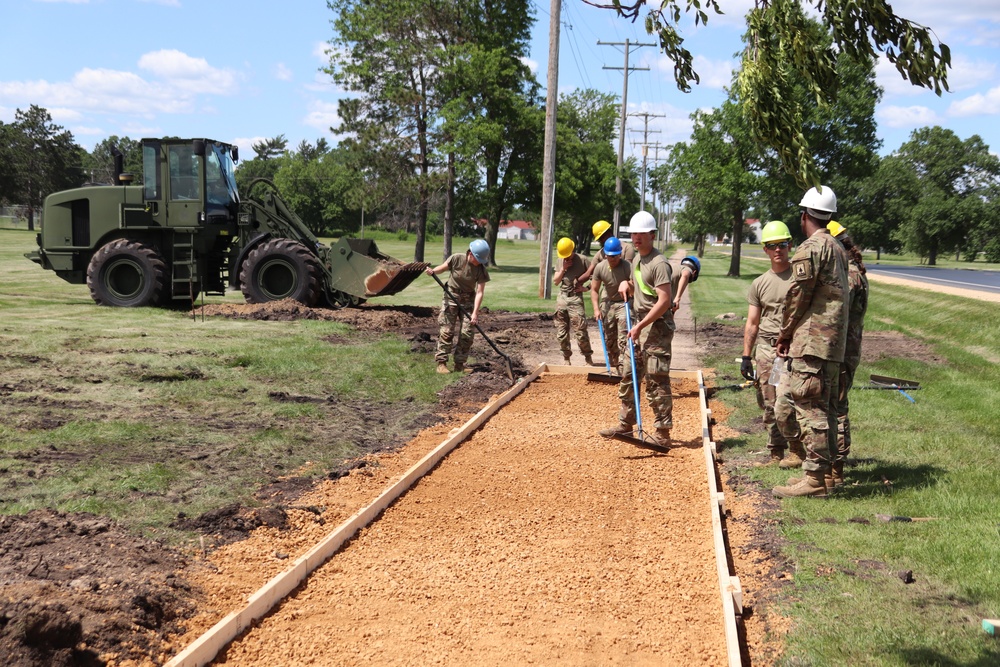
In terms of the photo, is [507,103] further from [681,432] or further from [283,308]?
[681,432]

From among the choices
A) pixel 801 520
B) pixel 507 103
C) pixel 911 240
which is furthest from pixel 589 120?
pixel 801 520

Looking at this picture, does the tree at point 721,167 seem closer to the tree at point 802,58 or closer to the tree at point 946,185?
the tree at point 946,185

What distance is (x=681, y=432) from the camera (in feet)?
32.5

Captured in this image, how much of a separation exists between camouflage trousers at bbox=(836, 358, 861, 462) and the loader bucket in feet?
35.9

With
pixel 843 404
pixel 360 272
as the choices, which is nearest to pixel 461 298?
pixel 360 272

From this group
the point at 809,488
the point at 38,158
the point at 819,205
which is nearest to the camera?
the point at 819,205

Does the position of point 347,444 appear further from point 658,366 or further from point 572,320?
point 572,320

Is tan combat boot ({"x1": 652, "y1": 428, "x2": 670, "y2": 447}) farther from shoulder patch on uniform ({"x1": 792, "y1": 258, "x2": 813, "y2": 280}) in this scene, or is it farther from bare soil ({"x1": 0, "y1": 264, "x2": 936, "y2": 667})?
shoulder patch on uniform ({"x1": 792, "y1": 258, "x2": 813, "y2": 280})

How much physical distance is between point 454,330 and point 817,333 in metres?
6.97

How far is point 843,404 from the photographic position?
25.4 ft

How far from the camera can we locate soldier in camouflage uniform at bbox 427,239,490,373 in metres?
12.4

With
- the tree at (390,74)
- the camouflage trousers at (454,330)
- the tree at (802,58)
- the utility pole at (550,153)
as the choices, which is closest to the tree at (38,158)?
the tree at (390,74)

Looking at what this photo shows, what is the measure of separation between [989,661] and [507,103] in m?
39.7

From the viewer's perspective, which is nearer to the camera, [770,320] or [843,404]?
[843,404]
